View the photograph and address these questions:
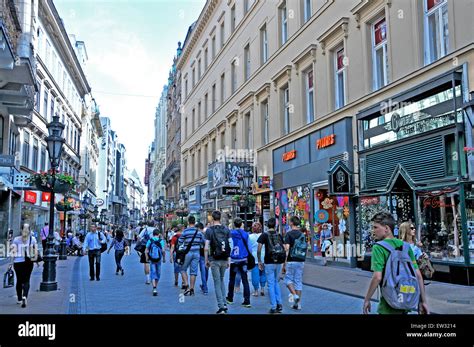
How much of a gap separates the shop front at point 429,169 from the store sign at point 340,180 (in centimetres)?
65

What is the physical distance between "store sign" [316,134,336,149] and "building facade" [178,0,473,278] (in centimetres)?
7

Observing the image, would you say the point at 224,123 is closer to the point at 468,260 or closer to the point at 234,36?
the point at 234,36

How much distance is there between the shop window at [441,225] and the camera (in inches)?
432

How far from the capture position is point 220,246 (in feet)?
25.7

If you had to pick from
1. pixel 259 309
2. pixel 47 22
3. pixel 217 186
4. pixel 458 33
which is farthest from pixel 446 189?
pixel 47 22

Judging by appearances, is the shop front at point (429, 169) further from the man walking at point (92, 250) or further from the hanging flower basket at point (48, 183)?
the hanging flower basket at point (48, 183)

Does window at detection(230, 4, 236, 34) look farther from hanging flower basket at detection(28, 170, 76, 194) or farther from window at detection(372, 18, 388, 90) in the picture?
hanging flower basket at detection(28, 170, 76, 194)

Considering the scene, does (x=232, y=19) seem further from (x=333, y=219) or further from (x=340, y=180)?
(x=340, y=180)

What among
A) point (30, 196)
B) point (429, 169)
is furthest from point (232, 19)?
point (429, 169)

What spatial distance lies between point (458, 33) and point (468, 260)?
18.1ft

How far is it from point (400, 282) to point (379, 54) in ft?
42.2

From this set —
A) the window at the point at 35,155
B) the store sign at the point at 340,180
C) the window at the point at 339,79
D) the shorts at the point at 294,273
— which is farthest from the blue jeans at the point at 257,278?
the window at the point at 35,155

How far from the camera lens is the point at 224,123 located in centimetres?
3050

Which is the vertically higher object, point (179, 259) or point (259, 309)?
point (179, 259)
